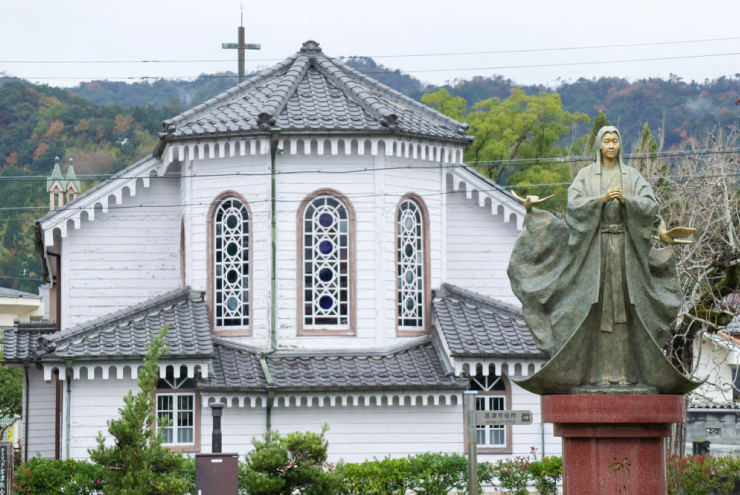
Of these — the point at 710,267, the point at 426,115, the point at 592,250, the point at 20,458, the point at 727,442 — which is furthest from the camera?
the point at 727,442

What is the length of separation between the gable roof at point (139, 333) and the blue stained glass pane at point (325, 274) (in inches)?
104

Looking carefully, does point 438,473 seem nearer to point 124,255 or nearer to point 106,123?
point 124,255

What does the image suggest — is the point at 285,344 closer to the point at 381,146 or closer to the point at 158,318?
the point at 158,318

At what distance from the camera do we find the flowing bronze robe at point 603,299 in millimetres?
18969

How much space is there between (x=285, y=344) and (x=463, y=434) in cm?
425

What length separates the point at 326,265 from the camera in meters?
31.8

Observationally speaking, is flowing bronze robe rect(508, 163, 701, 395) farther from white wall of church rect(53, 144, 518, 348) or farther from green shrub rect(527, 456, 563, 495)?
white wall of church rect(53, 144, 518, 348)

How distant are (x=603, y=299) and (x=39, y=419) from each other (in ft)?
66.4

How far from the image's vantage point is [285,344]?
1240 inches

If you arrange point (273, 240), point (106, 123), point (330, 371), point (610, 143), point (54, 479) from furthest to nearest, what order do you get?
point (106, 123) < point (273, 240) < point (330, 371) < point (54, 479) < point (610, 143)

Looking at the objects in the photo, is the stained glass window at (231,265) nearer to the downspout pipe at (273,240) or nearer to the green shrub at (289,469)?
the downspout pipe at (273,240)

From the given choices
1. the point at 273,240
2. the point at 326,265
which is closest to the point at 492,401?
the point at 326,265

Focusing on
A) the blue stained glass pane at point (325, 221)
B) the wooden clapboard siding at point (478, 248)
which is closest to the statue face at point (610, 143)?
the blue stained glass pane at point (325, 221)

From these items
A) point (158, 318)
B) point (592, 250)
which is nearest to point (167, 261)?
point (158, 318)
